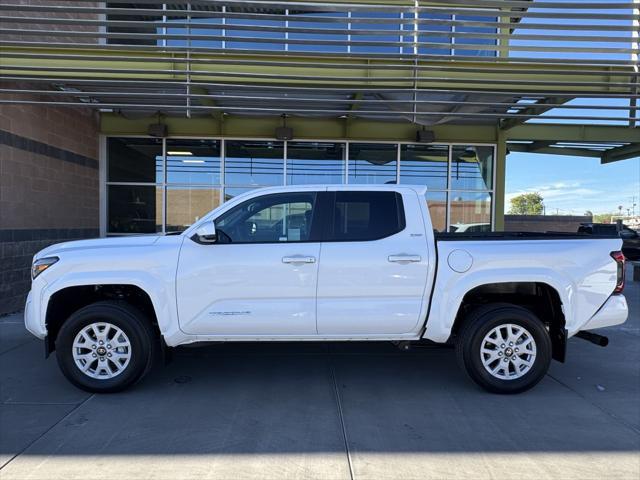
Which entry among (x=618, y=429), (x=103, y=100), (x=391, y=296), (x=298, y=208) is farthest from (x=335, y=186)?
(x=103, y=100)

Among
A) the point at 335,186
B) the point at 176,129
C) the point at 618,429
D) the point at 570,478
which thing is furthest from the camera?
the point at 176,129

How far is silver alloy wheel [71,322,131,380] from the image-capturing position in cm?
448

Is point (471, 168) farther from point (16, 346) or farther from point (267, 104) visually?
point (16, 346)

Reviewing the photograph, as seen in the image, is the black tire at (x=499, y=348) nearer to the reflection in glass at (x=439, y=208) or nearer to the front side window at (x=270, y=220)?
the front side window at (x=270, y=220)

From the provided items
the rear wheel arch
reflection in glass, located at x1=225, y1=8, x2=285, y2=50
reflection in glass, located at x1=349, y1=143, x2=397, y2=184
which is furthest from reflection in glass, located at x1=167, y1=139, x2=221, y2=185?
the rear wheel arch

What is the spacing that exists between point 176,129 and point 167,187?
138 centimetres

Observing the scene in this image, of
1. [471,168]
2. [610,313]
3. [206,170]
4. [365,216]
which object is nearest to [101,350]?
[365,216]

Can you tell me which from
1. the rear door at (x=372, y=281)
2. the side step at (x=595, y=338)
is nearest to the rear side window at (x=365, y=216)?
the rear door at (x=372, y=281)

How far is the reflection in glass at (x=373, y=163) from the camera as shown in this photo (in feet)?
37.9

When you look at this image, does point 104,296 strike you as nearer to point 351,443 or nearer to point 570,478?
point 351,443

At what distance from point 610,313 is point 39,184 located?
9.05 meters

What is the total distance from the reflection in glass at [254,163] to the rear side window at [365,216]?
22.7 ft

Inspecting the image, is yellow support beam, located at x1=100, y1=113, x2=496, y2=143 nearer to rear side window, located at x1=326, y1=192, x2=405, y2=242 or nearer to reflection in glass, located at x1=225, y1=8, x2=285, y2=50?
reflection in glass, located at x1=225, y1=8, x2=285, y2=50

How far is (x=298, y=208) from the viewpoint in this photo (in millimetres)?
4691
